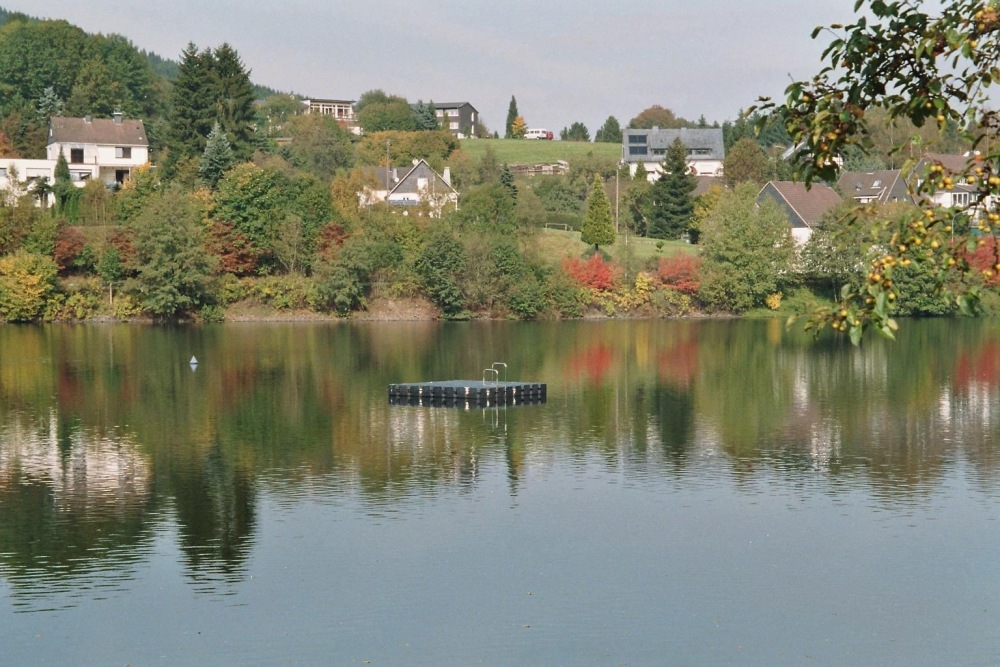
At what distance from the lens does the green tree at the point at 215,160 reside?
335ft

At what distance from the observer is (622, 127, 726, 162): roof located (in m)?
170

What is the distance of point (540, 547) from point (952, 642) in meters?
9.39

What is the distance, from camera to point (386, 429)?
44.3 meters

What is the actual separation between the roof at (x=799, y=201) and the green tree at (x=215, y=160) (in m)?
47.7

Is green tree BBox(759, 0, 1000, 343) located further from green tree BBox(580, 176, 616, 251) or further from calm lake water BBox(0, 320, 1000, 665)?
green tree BBox(580, 176, 616, 251)

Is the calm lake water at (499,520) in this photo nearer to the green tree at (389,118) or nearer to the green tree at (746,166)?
the green tree at (746,166)

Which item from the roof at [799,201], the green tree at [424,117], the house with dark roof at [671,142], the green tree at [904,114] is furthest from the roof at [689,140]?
the green tree at [904,114]

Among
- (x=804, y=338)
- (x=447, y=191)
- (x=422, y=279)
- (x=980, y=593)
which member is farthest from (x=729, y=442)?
(x=447, y=191)

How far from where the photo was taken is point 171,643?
22500 millimetres

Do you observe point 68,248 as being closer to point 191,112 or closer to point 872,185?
point 191,112

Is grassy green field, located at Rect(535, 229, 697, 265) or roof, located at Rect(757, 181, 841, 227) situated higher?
roof, located at Rect(757, 181, 841, 227)

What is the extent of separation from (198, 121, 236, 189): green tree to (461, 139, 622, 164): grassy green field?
65.8 m

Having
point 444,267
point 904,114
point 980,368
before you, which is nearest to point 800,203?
point 444,267

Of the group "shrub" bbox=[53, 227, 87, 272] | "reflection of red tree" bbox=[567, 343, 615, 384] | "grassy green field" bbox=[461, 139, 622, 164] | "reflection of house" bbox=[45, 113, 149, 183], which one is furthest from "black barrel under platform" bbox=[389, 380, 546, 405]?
"grassy green field" bbox=[461, 139, 622, 164]
